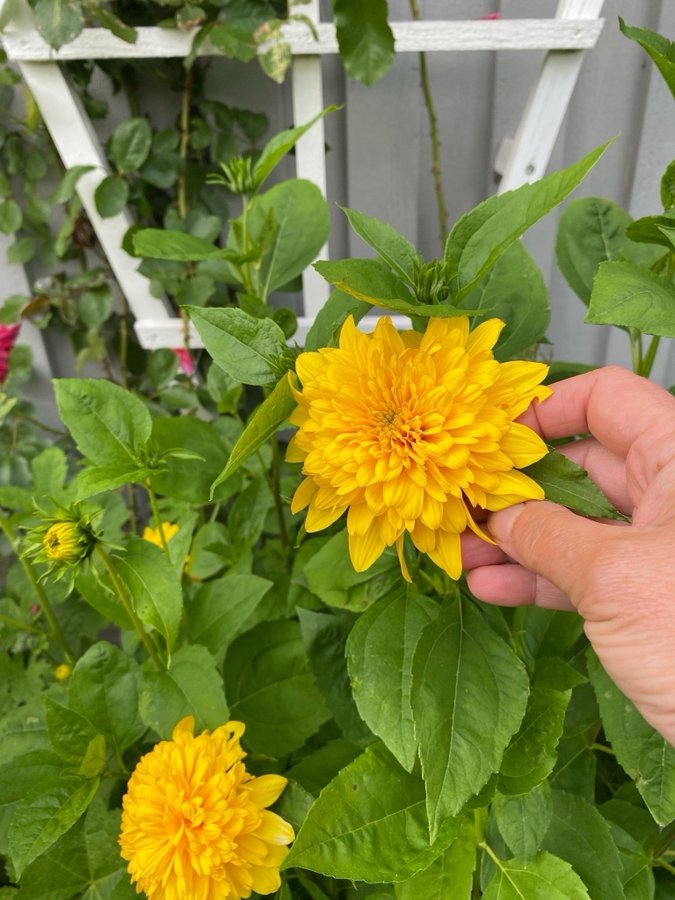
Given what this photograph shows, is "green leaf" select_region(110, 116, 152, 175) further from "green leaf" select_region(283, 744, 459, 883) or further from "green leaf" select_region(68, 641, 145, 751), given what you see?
"green leaf" select_region(283, 744, 459, 883)

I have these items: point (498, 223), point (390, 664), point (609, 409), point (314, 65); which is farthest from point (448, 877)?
point (314, 65)

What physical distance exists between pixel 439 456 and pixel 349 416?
0.07 meters

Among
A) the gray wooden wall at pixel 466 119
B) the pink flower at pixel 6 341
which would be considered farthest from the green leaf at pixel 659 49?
the pink flower at pixel 6 341

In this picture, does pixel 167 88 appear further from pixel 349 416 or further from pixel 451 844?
pixel 451 844

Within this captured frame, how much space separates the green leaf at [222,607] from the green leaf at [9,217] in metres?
0.75

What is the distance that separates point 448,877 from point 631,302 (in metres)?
0.46

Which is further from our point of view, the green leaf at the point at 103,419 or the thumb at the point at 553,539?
the green leaf at the point at 103,419

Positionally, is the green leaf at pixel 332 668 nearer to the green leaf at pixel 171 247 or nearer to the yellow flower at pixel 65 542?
the yellow flower at pixel 65 542

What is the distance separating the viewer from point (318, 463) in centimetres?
49

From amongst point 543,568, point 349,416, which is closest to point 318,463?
point 349,416

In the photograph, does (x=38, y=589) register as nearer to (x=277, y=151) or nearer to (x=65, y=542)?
(x=65, y=542)

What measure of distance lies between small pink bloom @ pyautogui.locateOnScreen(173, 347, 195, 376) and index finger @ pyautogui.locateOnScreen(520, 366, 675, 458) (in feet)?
2.11

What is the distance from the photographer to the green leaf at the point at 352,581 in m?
0.63

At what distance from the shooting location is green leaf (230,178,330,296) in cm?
76
